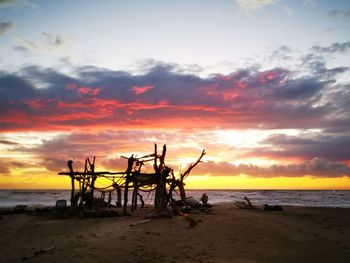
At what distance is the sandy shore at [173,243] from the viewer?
11062 mm

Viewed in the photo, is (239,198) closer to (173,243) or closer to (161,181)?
(161,181)

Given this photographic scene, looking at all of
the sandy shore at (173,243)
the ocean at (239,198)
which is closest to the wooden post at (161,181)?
the sandy shore at (173,243)

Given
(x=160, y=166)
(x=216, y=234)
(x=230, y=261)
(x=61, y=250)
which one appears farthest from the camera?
(x=160, y=166)

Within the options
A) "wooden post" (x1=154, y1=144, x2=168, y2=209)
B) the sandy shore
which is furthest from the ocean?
the sandy shore

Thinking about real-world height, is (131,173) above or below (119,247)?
above

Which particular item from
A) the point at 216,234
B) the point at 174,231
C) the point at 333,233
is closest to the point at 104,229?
the point at 174,231

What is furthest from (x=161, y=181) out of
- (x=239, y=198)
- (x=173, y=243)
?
(x=239, y=198)

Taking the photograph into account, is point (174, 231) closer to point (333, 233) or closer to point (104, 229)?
point (104, 229)

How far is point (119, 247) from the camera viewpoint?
40.9 feet

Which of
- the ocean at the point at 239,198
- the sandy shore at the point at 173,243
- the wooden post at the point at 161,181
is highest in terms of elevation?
the wooden post at the point at 161,181

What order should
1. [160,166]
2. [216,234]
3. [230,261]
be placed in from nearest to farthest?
[230,261], [216,234], [160,166]

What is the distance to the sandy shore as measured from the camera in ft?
36.3

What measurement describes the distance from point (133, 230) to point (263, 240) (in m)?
6.59

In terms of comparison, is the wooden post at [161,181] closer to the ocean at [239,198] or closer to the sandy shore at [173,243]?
the sandy shore at [173,243]
